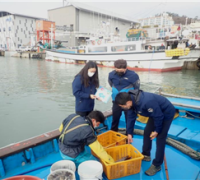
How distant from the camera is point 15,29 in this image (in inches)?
1865

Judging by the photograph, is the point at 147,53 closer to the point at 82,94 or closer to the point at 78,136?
the point at 82,94

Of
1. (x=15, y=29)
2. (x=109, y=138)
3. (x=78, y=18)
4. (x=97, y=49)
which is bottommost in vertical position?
(x=109, y=138)

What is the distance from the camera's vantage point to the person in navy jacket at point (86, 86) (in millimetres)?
2596

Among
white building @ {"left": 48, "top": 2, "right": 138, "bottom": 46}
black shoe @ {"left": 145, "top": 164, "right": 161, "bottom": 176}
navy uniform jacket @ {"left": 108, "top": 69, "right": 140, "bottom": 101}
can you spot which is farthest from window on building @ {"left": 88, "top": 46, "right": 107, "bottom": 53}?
black shoe @ {"left": 145, "top": 164, "right": 161, "bottom": 176}

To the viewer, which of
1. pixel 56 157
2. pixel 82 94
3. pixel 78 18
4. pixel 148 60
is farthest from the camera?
pixel 78 18

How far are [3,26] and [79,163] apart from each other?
5978 centimetres

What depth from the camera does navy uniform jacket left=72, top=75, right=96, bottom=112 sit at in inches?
105

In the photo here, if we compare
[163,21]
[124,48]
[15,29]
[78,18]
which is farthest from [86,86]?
[15,29]

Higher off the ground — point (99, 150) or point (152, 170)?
point (99, 150)

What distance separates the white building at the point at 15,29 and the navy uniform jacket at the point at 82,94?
5070cm

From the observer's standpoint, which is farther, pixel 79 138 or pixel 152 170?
pixel 152 170

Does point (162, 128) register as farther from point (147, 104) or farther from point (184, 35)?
point (184, 35)

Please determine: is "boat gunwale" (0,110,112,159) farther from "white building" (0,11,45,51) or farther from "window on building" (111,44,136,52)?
"white building" (0,11,45,51)

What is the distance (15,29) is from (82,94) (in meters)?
53.8
